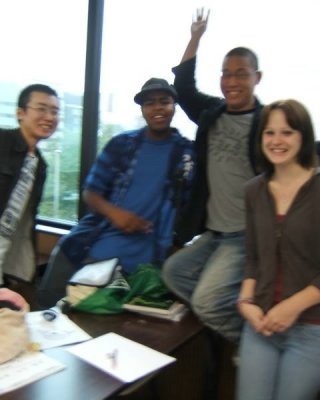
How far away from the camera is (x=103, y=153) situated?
2457 mm

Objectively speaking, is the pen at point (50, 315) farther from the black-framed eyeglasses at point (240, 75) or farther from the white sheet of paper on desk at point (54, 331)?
the black-framed eyeglasses at point (240, 75)

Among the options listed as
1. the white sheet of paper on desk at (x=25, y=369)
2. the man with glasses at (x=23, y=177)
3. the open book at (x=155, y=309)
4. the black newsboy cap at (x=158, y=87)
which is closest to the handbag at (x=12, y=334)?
the white sheet of paper on desk at (x=25, y=369)

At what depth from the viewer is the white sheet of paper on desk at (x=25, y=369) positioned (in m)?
1.20

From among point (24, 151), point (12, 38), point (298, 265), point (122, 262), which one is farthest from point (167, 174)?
point (12, 38)

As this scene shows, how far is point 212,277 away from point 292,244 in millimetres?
529

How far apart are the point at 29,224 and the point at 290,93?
1.59 metres

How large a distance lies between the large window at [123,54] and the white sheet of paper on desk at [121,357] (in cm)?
145

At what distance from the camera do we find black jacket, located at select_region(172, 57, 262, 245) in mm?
2145

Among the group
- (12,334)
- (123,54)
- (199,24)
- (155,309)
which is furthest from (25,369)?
(123,54)

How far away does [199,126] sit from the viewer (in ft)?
7.09

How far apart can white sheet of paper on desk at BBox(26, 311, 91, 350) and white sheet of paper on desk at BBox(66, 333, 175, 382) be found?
0.05m

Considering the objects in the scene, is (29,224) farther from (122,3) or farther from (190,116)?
(122,3)

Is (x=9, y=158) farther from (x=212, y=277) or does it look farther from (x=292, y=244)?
(x=292, y=244)

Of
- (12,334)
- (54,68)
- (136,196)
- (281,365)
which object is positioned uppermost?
(54,68)
